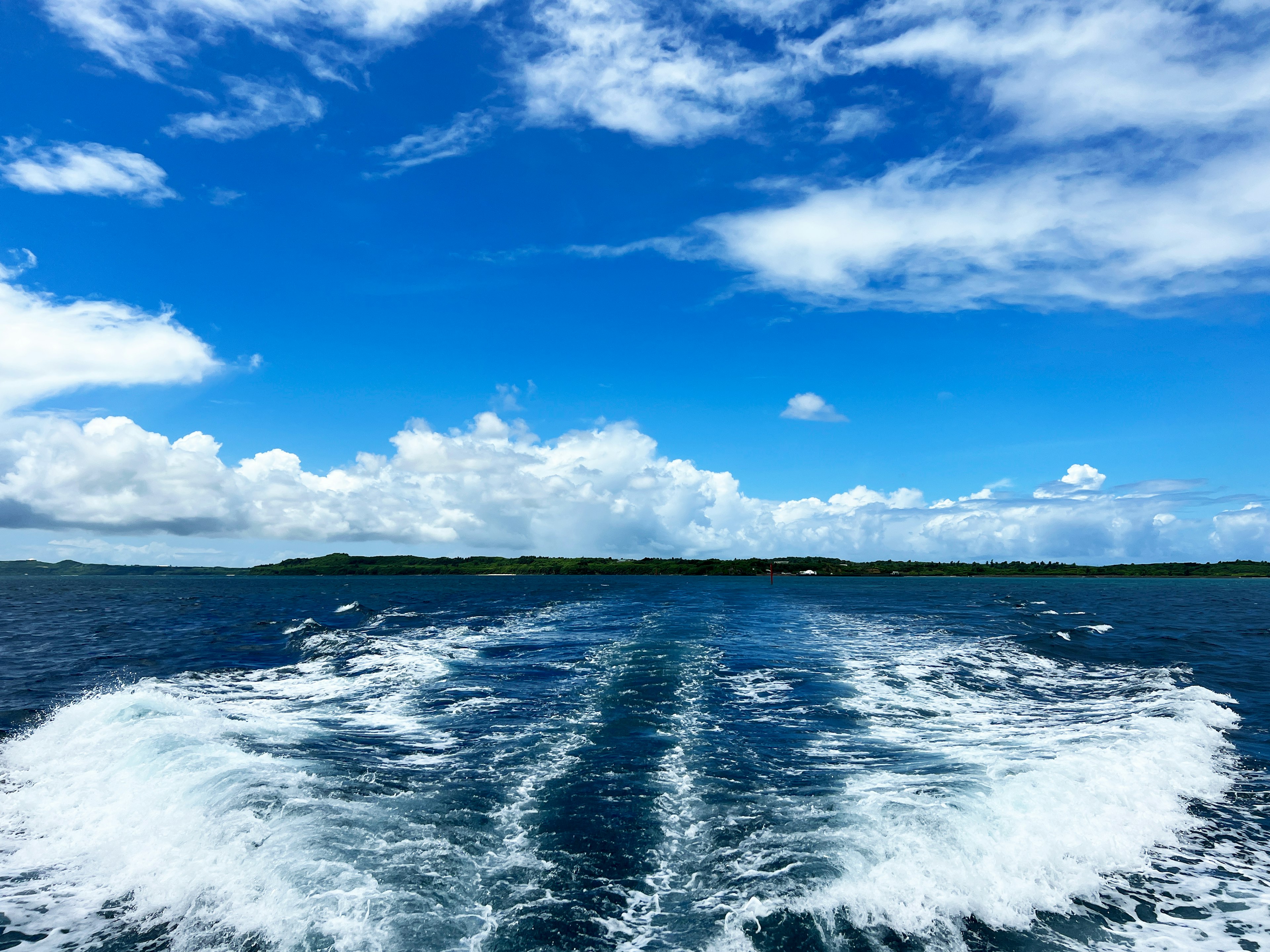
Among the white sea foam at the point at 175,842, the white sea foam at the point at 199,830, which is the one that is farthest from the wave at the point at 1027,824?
the white sea foam at the point at 175,842

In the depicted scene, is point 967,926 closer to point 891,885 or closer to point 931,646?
point 891,885

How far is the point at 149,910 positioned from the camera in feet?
31.9

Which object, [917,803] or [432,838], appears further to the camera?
[917,803]

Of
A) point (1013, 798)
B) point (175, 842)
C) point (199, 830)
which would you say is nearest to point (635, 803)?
point (1013, 798)

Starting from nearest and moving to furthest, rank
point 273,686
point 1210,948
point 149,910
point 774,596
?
point 1210,948 → point 149,910 → point 273,686 → point 774,596

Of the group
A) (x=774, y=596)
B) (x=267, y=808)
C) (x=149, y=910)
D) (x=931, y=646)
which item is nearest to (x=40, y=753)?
(x=267, y=808)

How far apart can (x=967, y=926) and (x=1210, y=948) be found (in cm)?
320

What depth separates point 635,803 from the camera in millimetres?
13328

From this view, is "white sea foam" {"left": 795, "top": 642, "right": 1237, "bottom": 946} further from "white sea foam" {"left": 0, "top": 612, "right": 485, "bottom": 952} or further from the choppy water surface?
"white sea foam" {"left": 0, "top": 612, "right": 485, "bottom": 952}

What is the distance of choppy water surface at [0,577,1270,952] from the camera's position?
369 inches

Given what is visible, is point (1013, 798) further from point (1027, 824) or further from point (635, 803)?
point (635, 803)

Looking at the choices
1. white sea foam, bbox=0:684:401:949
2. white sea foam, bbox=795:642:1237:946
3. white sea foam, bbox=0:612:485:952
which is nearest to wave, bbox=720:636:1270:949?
white sea foam, bbox=795:642:1237:946

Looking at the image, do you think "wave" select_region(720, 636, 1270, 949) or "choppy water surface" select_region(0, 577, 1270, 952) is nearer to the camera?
"choppy water surface" select_region(0, 577, 1270, 952)

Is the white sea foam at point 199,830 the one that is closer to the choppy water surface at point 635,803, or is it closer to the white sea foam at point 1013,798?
the choppy water surface at point 635,803
